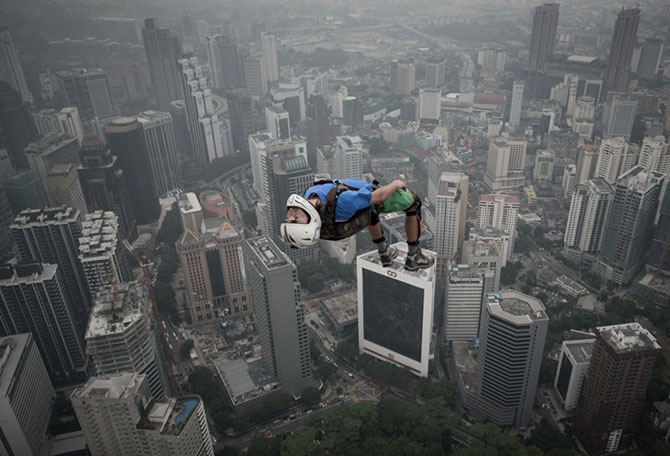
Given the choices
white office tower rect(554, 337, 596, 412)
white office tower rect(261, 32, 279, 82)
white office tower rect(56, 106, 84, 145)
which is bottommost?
white office tower rect(554, 337, 596, 412)

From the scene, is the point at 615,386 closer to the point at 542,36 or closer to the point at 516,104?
the point at 516,104

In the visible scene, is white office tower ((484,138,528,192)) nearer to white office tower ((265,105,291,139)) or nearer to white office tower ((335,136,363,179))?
white office tower ((335,136,363,179))

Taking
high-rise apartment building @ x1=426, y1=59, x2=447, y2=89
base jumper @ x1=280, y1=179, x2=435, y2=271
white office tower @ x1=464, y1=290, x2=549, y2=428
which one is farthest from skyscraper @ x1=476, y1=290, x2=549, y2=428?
high-rise apartment building @ x1=426, y1=59, x2=447, y2=89

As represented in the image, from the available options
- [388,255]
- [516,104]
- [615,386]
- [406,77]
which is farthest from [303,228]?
[406,77]

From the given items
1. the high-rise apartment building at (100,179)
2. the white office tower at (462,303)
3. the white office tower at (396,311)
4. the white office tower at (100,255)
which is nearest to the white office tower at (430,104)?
the high-rise apartment building at (100,179)

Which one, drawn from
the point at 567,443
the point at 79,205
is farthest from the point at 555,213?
the point at 79,205
